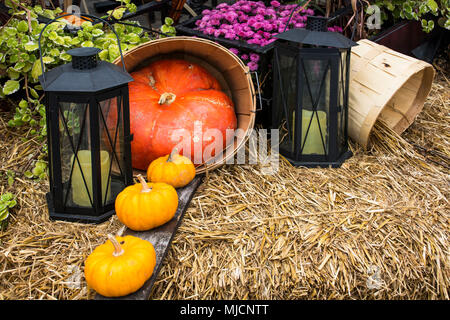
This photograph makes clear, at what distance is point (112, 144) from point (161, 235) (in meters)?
0.41

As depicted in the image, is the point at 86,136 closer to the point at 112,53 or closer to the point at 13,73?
the point at 112,53

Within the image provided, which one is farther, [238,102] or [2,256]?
[238,102]

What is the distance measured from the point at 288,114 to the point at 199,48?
55 centimetres

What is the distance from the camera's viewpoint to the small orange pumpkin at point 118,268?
1.51 metres

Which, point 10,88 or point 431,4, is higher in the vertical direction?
point 431,4

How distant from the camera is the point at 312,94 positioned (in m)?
2.33

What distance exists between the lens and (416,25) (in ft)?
11.5

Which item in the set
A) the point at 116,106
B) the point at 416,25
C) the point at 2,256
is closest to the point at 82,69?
the point at 116,106

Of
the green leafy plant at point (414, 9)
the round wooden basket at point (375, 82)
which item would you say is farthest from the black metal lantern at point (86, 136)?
the green leafy plant at point (414, 9)

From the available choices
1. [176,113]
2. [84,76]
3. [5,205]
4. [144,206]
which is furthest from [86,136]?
[176,113]

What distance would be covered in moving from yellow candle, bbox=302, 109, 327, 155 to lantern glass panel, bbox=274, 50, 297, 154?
0.22 feet

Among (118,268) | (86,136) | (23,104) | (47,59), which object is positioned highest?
(47,59)

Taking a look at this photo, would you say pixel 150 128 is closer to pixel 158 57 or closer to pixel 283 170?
pixel 158 57

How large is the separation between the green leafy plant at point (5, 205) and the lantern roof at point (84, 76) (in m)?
0.52
